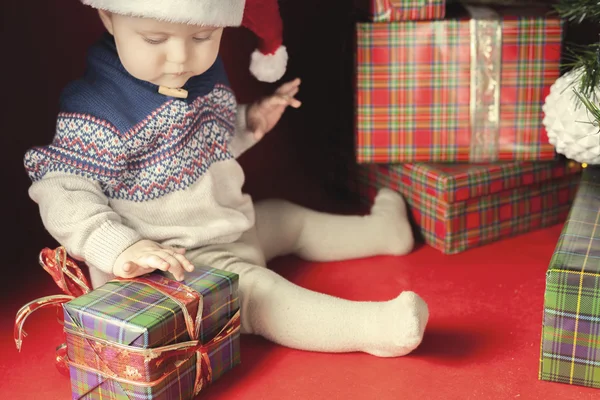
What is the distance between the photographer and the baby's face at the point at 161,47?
3.54 feet

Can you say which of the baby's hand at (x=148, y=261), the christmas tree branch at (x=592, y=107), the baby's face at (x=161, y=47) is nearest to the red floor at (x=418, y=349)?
the baby's hand at (x=148, y=261)

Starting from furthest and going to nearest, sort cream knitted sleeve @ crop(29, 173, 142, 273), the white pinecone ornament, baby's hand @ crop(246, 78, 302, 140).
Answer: baby's hand @ crop(246, 78, 302, 140) → the white pinecone ornament → cream knitted sleeve @ crop(29, 173, 142, 273)

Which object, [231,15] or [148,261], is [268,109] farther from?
[148,261]

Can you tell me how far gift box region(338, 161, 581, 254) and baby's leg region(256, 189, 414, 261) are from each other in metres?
0.06

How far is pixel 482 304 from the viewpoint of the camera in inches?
49.6

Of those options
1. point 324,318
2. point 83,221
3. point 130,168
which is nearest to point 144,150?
point 130,168

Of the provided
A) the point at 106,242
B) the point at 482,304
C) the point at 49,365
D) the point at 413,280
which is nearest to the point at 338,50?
the point at 413,280

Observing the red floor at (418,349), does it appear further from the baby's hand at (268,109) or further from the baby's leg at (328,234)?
the baby's hand at (268,109)

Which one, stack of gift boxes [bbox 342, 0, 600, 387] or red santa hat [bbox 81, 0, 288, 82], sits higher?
red santa hat [bbox 81, 0, 288, 82]

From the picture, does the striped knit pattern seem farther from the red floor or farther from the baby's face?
the red floor

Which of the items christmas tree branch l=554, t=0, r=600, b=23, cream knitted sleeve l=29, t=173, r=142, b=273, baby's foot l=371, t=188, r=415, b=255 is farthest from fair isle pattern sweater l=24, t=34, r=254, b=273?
christmas tree branch l=554, t=0, r=600, b=23

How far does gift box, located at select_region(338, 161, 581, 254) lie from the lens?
4.66 feet

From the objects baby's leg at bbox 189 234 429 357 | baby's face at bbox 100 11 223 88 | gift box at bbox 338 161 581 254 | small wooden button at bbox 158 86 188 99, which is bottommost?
baby's leg at bbox 189 234 429 357

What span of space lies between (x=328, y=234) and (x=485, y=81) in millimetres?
404
